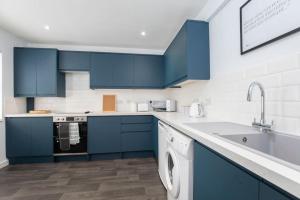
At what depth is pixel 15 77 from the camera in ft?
9.86

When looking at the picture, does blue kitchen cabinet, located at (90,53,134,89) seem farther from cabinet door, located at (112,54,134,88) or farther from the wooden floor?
the wooden floor

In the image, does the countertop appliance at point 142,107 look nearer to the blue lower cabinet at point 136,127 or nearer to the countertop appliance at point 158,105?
the countertop appliance at point 158,105

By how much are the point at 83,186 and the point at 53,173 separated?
72cm

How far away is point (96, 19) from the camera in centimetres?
240

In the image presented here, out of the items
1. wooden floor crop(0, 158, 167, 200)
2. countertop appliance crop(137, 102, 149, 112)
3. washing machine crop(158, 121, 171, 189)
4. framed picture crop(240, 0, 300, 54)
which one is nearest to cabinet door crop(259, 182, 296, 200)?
framed picture crop(240, 0, 300, 54)

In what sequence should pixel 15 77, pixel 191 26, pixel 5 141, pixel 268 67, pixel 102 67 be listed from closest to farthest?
pixel 268 67, pixel 191 26, pixel 5 141, pixel 15 77, pixel 102 67

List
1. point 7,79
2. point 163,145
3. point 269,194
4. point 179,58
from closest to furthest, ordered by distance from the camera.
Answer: point 269,194 → point 163,145 → point 179,58 → point 7,79

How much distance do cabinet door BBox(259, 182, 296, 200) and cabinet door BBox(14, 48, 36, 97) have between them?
3573mm

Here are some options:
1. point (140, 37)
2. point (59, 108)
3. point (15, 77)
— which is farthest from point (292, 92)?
point (15, 77)

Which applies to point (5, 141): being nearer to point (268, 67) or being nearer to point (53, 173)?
point (53, 173)

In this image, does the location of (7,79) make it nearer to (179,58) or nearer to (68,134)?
(68,134)

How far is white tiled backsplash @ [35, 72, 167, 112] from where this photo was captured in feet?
11.2

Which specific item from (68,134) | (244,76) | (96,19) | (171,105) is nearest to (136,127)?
(171,105)

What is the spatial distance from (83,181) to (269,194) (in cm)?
223
